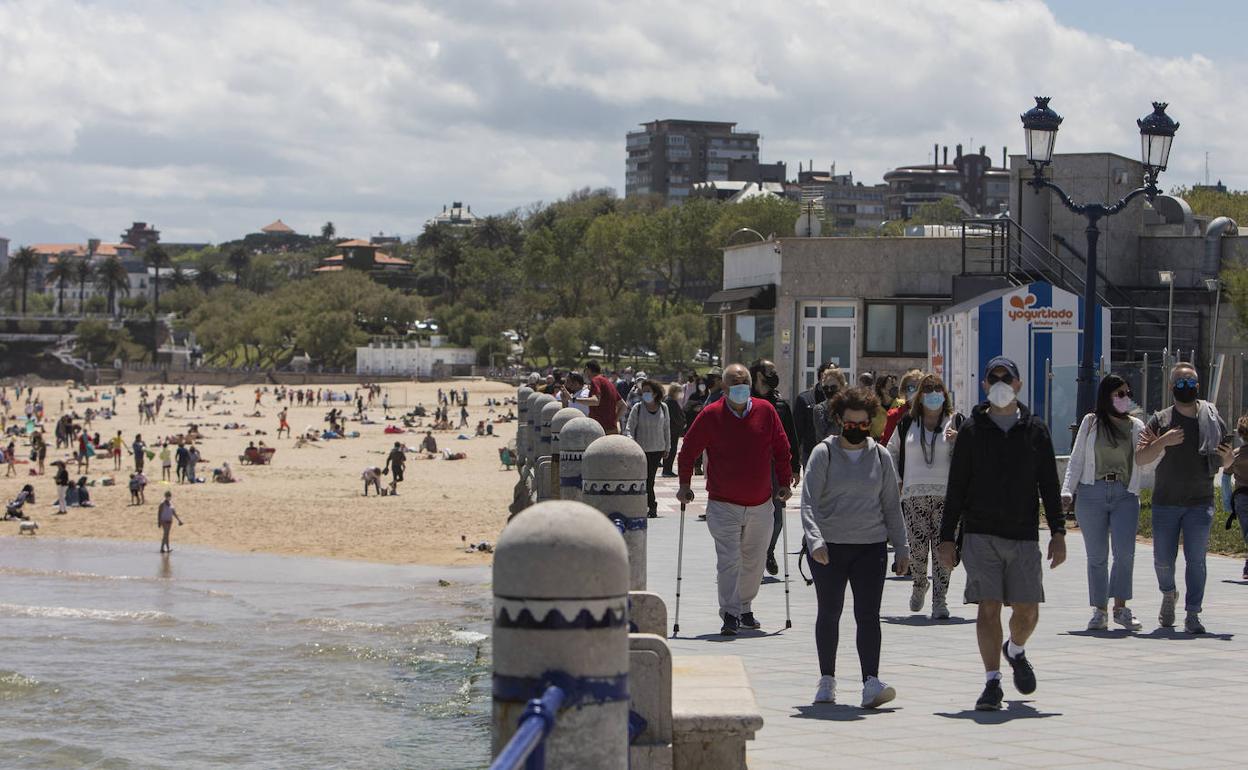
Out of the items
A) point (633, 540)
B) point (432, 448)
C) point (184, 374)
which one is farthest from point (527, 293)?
point (633, 540)

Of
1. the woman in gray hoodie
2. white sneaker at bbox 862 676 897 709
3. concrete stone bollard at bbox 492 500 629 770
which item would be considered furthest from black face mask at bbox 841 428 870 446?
concrete stone bollard at bbox 492 500 629 770

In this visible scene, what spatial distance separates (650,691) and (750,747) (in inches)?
48.3

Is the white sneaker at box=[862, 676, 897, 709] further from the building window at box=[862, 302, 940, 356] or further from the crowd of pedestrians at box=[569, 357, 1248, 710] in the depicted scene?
the building window at box=[862, 302, 940, 356]

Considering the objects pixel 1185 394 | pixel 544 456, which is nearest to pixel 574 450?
pixel 1185 394

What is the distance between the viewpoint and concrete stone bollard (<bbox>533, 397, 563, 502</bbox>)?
567 inches

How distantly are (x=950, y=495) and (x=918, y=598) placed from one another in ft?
12.1

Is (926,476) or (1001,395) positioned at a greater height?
(1001,395)

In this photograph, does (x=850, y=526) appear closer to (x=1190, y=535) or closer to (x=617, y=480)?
(x=617, y=480)

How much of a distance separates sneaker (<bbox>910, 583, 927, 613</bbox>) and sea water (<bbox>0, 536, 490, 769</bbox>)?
3096mm

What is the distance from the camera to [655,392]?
56.3 feet

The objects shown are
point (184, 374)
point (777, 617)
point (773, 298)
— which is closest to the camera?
point (777, 617)

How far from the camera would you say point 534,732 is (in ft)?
10.7

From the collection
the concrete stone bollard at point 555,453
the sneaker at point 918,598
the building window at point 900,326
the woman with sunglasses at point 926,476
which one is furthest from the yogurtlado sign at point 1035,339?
the woman with sunglasses at point 926,476

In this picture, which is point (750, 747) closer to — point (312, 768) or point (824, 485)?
point (824, 485)
